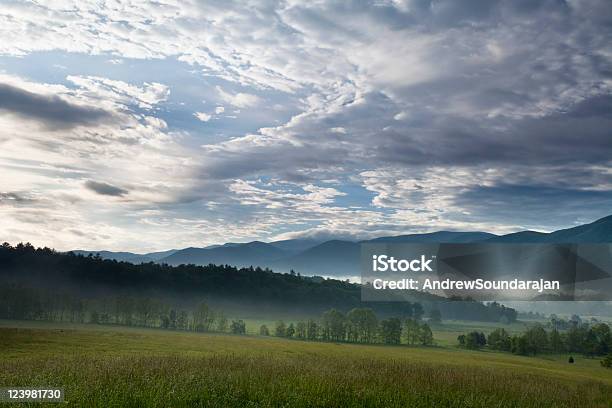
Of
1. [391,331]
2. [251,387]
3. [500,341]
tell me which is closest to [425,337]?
[391,331]

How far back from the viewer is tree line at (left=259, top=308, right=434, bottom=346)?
571 feet

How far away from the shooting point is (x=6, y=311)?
573ft

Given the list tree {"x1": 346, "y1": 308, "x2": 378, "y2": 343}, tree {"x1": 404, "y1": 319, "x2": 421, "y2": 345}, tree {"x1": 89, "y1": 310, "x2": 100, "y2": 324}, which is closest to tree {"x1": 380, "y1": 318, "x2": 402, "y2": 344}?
tree {"x1": 404, "y1": 319, "x2": 421, "y2": 345}

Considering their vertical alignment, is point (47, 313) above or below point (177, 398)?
below

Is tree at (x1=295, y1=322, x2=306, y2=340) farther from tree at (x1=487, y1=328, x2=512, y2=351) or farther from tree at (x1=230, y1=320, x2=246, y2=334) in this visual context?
tree at (x1=487, y1=328, x2=512, y2=351)

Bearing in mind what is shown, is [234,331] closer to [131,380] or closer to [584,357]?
[584,357]

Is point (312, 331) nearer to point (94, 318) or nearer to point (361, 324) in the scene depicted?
point (361, 324)

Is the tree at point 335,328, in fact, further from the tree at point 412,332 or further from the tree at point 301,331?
the tree at point 412,332

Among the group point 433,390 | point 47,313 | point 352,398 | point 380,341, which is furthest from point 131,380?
point 47,313

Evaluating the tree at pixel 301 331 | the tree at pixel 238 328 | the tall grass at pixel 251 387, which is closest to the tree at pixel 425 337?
the tree at pixel 301 331

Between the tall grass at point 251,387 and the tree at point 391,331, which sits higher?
the tall grass at point 251,387

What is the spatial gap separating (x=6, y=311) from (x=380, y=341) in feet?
437

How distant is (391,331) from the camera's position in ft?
571

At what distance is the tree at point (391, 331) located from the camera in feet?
567
